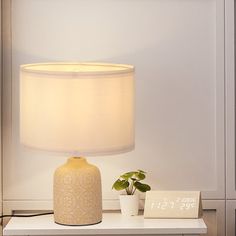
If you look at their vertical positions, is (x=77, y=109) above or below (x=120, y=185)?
above

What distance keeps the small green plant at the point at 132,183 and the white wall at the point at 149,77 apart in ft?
0.31

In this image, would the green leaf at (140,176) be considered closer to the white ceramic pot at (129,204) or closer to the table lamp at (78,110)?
the white ceramic pot at (129,204)

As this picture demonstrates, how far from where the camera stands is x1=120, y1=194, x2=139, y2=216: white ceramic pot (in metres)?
2.32

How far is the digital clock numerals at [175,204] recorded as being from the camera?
2270 mm

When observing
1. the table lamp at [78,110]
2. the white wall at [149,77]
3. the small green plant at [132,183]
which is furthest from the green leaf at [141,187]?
the table lamp at [78,110]

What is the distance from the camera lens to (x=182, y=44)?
2.43 metres

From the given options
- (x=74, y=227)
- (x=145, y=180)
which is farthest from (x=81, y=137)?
(x=145, y=180)

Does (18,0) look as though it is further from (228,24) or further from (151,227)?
(151,227)

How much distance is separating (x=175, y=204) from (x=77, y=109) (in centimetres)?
51

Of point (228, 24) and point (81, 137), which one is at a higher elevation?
point (228, 24)

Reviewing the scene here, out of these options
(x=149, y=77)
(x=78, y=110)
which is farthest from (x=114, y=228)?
(x=149, y=77)

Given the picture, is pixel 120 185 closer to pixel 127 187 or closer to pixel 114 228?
pixel 127 187

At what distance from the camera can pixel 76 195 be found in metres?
2.19

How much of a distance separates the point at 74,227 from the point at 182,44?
772 mm
